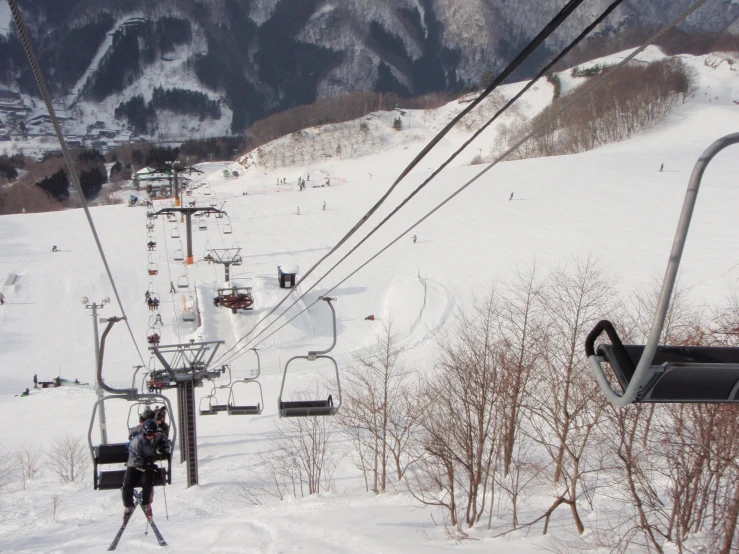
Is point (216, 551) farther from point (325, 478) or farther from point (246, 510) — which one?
point (325, 478)

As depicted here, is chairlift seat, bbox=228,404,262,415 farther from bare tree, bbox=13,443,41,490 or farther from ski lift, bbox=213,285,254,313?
ski lift, bbox=213,285,254,313

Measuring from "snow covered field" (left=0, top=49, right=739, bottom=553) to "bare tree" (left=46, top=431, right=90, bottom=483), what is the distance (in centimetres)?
79

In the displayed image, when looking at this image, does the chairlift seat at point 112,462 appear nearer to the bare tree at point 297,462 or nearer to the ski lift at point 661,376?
the ski lift at point 661,376

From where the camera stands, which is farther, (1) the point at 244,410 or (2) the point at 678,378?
(1) the point at 244,410

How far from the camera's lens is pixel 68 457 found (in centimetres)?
1902

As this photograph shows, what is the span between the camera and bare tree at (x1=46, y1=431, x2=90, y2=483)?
723 inches

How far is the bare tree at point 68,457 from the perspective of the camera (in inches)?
723

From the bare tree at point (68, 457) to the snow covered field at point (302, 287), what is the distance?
79cm

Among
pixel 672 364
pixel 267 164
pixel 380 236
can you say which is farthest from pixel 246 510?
pixel 267 164

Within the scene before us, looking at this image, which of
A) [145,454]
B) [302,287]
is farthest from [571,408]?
[302,287]

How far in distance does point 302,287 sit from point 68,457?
609 inches

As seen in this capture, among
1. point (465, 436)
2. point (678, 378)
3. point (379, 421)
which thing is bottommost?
point (379, 421)

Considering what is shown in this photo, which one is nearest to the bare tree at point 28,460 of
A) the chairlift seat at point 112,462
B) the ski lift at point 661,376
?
the chairlift seat at point 112,462

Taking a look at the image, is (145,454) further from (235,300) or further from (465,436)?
(235,300)
